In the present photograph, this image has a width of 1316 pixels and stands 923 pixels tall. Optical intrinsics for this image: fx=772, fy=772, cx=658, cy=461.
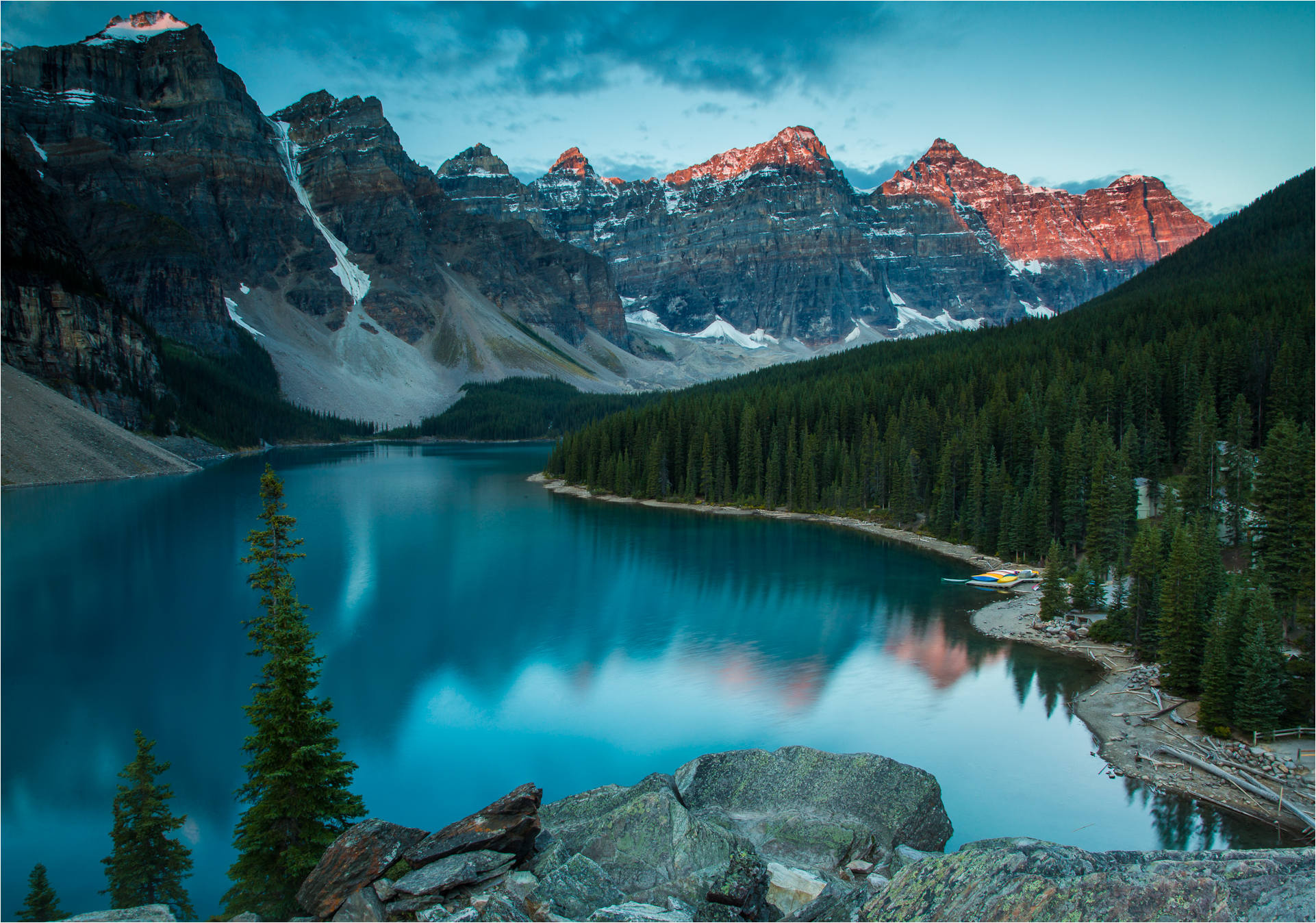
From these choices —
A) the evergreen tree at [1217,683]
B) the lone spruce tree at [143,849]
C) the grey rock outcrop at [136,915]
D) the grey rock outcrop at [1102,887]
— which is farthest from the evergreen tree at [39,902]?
the evergreen tree at [1217,683]

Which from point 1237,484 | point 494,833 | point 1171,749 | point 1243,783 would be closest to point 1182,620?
point 1171,749

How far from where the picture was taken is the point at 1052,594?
32.6m

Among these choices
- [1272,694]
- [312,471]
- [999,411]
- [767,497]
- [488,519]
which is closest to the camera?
[1272,694]

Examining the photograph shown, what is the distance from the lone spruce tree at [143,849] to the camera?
1318 cm

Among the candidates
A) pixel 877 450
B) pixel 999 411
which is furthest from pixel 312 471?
pixel 999 411

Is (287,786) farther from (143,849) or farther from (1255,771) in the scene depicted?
(1255,771)

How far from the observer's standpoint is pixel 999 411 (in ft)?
191

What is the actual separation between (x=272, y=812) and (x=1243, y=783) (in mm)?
20472

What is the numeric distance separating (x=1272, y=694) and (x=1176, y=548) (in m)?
6.39

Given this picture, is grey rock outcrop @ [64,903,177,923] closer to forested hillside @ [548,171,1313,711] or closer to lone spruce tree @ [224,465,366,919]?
lone spruce tree @ [224,465,366,919]

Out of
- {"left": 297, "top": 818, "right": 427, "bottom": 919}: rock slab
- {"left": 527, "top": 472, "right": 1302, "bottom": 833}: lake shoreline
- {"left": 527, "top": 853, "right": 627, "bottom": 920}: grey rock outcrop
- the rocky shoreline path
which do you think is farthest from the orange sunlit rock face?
{"left": 297, "top": 818, "right": 427, "bottom": 919}: rock slab

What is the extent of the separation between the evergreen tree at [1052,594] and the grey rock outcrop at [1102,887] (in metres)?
24.7

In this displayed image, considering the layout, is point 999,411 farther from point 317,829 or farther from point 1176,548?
point 317,829

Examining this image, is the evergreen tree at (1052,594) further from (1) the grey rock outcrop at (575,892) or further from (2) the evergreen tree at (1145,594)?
(1) the grey rock outcrop at (575,892)
